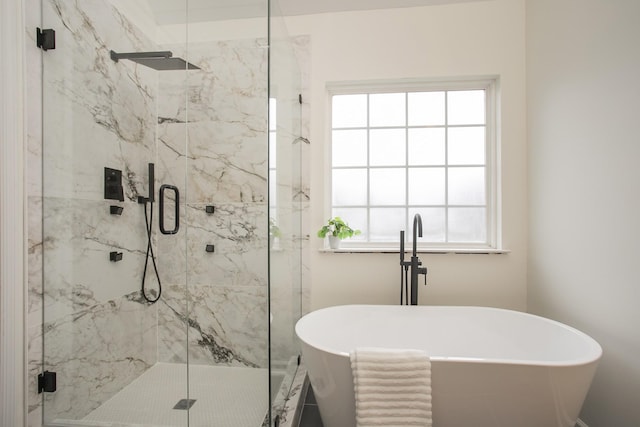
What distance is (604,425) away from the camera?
1.57 m

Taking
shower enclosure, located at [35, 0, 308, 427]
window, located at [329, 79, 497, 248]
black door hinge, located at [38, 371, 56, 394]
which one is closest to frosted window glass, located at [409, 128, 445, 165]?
window, located at [329, 79, 497, 248]

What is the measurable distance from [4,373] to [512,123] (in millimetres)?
2997

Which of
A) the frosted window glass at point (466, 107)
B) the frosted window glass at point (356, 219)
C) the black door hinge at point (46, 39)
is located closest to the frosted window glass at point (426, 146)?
the frosted window glass at point (466, 107)

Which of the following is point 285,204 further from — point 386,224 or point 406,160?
point 406,160

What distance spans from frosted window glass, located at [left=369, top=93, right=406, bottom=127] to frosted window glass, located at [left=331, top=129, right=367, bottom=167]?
0.44 feet

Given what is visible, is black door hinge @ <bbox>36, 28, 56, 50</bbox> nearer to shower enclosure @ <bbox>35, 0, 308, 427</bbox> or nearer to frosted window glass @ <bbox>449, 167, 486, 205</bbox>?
shower enclosure @ <bbox>35, 0, 308, 427</bbox>

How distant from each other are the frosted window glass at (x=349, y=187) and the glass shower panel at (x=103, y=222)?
3.81ft

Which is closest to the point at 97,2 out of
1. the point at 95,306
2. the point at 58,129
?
the point at 58,129

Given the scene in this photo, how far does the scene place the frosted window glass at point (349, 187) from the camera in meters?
2.44

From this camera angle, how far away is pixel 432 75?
7.33 feet

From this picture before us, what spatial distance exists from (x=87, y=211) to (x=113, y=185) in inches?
7.1

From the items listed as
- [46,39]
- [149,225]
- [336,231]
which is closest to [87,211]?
[149,225]

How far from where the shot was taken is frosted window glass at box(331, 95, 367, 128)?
2.44m

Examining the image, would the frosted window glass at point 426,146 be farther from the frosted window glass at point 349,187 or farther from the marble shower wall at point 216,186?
the marble shower wall at point 216,186
